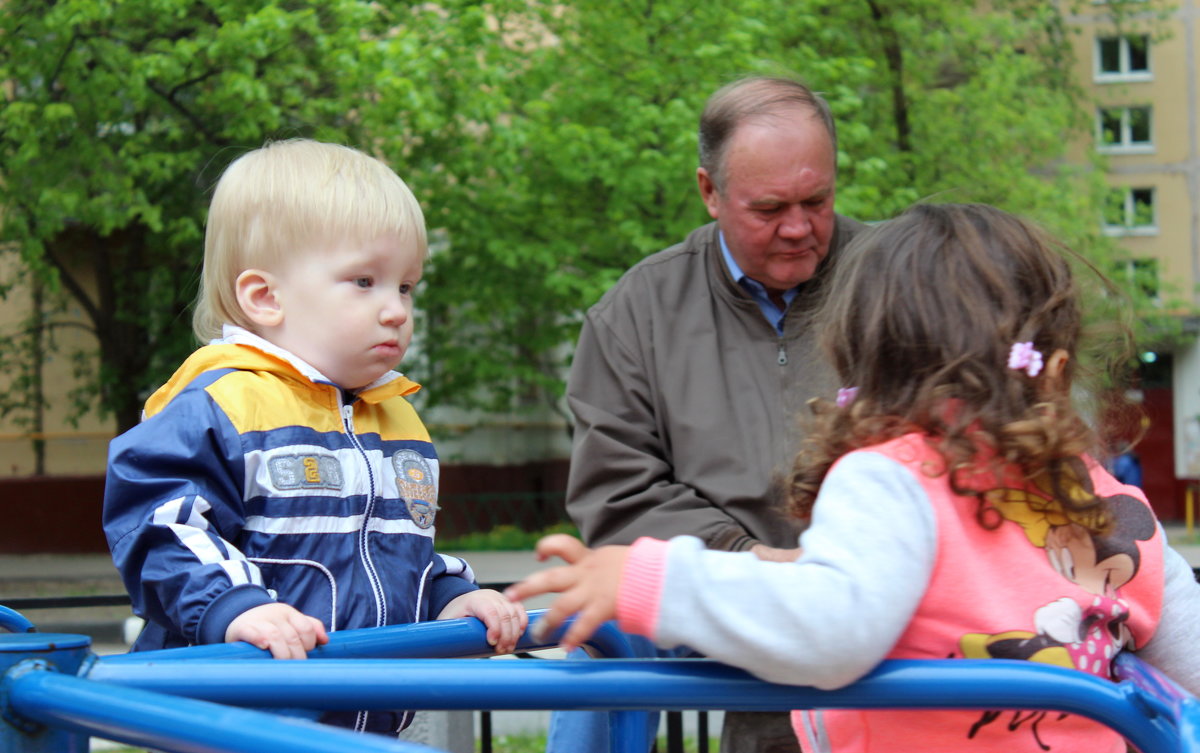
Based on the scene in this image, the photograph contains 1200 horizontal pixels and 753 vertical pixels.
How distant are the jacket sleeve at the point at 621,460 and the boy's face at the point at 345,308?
818 millimetres

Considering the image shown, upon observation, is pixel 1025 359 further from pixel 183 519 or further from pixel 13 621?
pixel 13 621

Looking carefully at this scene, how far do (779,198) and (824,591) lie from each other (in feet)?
5.65

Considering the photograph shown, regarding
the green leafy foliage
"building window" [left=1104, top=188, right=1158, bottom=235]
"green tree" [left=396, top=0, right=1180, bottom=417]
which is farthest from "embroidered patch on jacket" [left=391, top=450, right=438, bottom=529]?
"building window" [left=1104, top=188, right=1158, bottom=235]

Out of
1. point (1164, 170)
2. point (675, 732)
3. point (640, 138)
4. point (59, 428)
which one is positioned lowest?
point (59, 428)

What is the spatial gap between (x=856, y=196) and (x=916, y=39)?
4543 mm

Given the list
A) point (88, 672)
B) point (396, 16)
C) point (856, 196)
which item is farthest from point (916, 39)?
point (88, 672)

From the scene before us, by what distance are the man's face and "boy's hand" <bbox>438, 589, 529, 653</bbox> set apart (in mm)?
1133

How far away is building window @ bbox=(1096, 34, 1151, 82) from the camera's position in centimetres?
2958

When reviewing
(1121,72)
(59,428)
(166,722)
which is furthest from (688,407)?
(1121,72)

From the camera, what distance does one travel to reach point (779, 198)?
9.48ft

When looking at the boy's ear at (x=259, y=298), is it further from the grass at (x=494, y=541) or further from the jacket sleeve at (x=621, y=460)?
the grass at (x=494, y=541)

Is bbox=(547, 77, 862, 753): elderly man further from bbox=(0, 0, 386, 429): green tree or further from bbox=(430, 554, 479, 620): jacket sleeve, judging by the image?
bbox=(0, 0, 386, 429): green tree

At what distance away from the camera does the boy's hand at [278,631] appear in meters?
1.63

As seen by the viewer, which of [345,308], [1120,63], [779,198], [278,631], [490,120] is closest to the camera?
[278,631]
